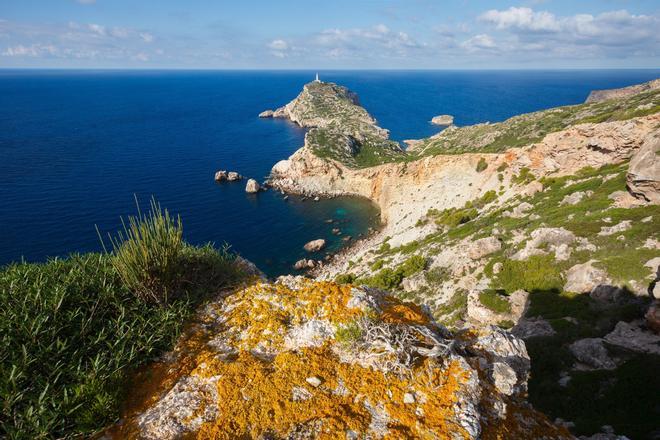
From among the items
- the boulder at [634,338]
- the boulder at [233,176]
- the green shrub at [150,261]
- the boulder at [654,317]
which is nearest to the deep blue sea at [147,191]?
the boulder at [233,176]

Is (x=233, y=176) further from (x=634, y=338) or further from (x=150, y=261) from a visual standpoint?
(x=634, y=338)

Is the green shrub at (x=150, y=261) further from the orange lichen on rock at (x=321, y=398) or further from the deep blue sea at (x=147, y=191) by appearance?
the deep blue sea at (x=147, y=191)

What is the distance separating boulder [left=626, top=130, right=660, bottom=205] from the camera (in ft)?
79.7

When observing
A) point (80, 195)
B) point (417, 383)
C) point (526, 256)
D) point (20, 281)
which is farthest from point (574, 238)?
point (80, 195)

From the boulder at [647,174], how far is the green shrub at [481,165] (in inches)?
1133

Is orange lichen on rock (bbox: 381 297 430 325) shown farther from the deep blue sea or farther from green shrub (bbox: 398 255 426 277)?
the deep blue sea

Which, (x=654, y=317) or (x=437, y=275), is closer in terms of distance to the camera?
(x=654, y=317)

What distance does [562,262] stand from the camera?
23062mm

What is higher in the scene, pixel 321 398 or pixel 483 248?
pixel 321 398

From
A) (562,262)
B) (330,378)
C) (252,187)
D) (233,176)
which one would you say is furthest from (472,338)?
(233,176)

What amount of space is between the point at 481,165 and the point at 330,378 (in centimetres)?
5771

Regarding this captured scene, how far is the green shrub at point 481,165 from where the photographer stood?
55531 mm

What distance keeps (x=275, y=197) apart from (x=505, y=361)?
8032 centimetres

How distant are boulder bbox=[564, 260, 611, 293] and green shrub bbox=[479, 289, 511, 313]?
11.9 feet
